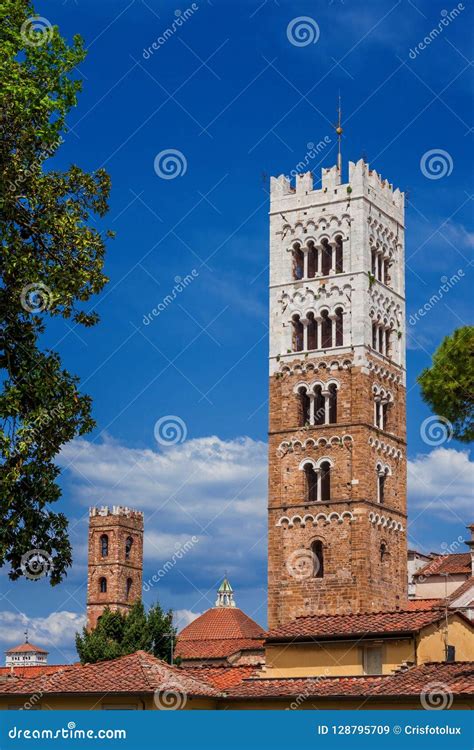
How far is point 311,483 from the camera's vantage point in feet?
210

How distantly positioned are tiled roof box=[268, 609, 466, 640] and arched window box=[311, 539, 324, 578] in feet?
75.6

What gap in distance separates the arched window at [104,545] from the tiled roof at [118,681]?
80138mm

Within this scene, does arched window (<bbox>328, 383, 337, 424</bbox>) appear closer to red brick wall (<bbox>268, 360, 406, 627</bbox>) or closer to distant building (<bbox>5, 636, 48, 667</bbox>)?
red brick wall (<bbox>268, 360, 406, 627</bbox>)

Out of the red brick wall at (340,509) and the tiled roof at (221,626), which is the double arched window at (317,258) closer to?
the red brick wall at (340,509)

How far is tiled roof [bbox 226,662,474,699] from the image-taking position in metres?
29.4

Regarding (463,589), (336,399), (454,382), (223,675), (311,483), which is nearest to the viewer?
(454,382)

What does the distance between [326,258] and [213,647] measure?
2575cm

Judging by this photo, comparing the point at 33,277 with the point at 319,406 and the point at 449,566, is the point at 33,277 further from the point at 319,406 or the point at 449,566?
the point at 449,566

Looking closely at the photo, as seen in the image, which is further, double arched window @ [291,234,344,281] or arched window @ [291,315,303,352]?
double arched window @ [291,234,344,281]

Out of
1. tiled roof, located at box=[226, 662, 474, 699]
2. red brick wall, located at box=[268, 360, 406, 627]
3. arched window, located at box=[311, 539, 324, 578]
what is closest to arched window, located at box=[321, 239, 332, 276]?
red brick wall, located at box=[268, 360, 406, 627]

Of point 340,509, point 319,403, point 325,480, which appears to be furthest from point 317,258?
point 340,509

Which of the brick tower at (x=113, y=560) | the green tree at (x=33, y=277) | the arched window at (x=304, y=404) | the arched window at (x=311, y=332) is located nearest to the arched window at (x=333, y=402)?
the arched window at (x=304, y=404)

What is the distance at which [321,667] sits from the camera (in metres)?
36.0

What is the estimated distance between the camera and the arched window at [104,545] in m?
115
